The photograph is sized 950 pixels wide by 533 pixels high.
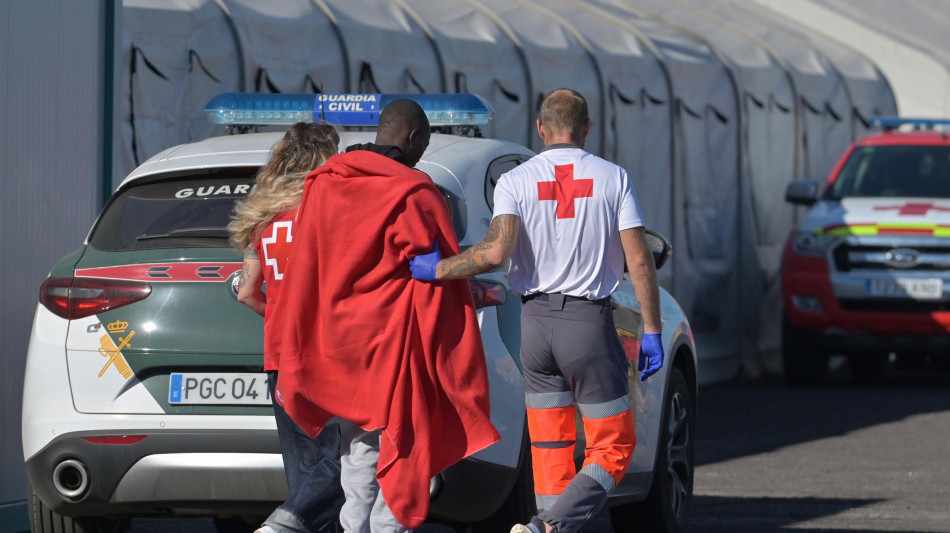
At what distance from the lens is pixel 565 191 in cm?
582

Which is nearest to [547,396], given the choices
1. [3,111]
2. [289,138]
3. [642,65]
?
[289,138]

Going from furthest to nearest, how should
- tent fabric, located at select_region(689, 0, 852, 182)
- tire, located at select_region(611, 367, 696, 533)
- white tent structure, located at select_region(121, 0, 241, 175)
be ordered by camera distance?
tent fabric, located at select_region(689, 0, 852, 182) < white tent structure, located at select_region(121, 0, 241, 175) < tire, located at select_region(611, 367, 696, 533)

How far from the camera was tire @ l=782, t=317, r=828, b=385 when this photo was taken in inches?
611

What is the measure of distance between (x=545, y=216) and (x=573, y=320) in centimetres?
35

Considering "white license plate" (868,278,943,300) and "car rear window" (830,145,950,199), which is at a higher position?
"car rear window" (830,145,950,199)

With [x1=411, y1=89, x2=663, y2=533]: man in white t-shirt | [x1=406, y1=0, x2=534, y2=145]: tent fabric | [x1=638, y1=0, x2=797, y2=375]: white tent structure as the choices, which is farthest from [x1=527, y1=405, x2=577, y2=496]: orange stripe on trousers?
[x1=638, y1=0, x2=797, y2=375]: white tent structure

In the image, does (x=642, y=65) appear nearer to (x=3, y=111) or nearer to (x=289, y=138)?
(x=3, y=111)

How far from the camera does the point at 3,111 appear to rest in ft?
24.3

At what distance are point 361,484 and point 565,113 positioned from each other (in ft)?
4.99

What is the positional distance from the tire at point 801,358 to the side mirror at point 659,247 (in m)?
8.67

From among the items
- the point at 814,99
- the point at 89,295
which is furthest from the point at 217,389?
the point at 814,99

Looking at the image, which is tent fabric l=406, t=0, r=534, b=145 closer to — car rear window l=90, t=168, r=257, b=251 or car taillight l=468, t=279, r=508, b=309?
car rear window l=90, t=168, r=257, b=251

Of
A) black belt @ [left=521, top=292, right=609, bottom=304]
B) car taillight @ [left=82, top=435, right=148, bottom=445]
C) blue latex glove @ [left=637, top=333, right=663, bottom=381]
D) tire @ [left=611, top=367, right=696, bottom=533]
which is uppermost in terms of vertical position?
black belt @ [left=521, top=292, right=609, bottom=304]

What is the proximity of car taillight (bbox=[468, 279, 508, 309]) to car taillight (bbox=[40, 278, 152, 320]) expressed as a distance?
1096mm
